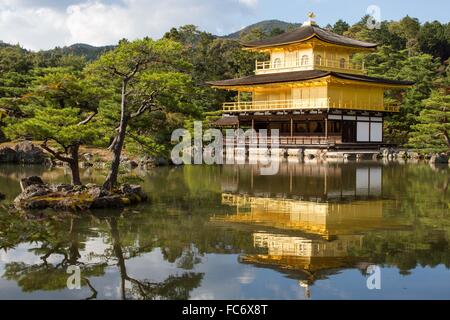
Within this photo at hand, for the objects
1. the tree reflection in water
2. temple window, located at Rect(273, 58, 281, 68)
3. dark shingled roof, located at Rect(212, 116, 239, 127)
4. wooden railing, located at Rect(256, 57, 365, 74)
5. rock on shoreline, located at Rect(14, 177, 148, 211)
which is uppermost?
temple window, located at Rect(273, 58, 281, 68)

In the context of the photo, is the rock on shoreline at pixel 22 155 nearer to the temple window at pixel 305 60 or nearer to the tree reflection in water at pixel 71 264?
the temple window at pixel 305 60

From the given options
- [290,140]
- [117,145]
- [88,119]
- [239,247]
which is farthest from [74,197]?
[290,140]

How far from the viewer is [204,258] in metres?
9.71

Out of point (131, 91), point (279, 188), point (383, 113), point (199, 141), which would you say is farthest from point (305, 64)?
point (131, 91)

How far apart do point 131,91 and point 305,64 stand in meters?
29.9

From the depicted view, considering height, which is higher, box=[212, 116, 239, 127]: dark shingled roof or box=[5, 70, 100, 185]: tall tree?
box=[212, 116, 239, 127]: dark shingled roof

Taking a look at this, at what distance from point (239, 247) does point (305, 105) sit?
31482mm

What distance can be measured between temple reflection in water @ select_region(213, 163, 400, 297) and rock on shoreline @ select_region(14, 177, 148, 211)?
2.89 m

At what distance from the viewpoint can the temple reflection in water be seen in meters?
9.34

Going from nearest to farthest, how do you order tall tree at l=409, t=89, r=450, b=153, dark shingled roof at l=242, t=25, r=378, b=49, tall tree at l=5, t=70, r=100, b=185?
tall tree at l=5, t=70, r=100, b=185 → tall tree at l=409, t=89, r=450, b=153 → dark shingled roof at l=242, t=25, r=378, b=49

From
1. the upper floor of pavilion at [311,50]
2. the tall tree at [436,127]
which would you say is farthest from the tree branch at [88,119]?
the upper floor of pavilion at [311,50]

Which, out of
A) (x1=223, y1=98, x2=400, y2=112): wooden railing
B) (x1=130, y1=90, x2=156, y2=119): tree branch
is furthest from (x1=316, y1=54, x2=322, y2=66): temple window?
(x1=130, y1=90, x2=156, y2=119): tree branch

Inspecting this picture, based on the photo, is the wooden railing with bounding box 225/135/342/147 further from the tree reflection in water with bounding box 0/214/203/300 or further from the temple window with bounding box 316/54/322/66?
the tree reflection in water with bounding box 0/214/203/300

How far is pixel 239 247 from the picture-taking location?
10.4 m
